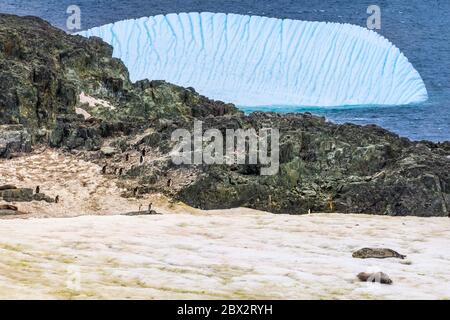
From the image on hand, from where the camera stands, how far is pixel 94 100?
56188 millimetres

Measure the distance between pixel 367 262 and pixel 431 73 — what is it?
272 feet

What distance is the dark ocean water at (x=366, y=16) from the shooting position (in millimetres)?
82125

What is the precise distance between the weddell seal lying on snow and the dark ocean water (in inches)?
2336

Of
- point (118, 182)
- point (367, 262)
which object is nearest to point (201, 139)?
point (118, 182)

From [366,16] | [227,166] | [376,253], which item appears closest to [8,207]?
[227,166]

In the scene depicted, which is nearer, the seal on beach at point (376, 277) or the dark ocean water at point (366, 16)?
the seal on beach at point (376, 277)

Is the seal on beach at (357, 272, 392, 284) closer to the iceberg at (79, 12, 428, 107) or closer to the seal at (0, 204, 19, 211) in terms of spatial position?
the seal at (0, 204, 19, 211)

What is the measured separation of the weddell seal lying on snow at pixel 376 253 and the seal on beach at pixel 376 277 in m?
3.13

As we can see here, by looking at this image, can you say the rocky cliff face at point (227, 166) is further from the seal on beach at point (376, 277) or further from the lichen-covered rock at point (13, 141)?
the seal on beach at point (376, 277)

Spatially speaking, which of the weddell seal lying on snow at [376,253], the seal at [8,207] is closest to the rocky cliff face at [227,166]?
the seal at [8,207]

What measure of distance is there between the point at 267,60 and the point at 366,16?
36.5 m

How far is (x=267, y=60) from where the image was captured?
83312 millimetres

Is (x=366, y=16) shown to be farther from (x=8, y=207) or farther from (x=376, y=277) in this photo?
(x=376, y=277)

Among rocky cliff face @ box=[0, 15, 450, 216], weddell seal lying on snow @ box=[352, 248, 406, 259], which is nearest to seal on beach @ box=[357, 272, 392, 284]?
weddell seal lying on snow @ box=[352, 248, 406, 259]
